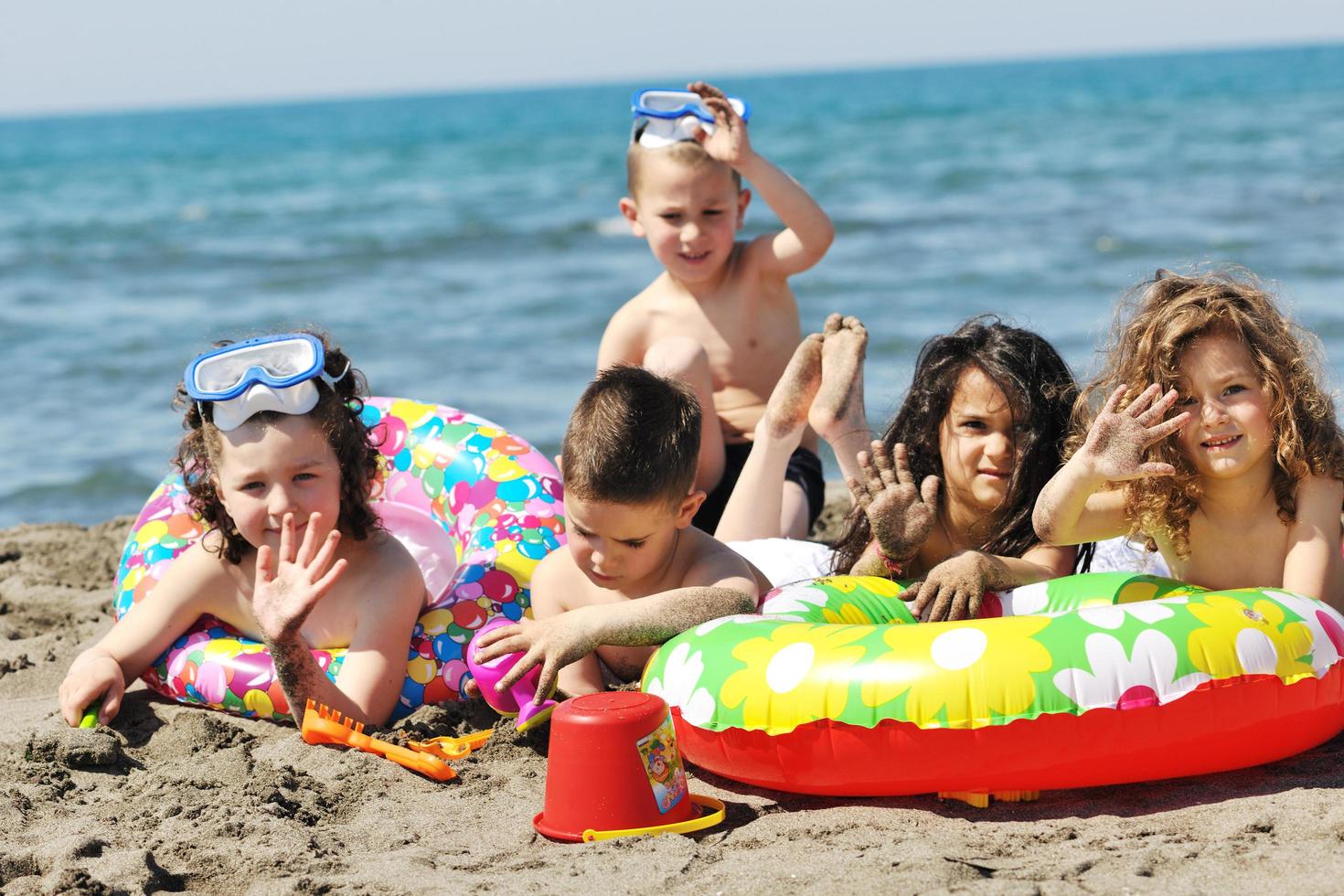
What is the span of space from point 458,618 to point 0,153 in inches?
2053

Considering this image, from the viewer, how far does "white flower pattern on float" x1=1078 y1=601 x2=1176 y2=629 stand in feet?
10.4

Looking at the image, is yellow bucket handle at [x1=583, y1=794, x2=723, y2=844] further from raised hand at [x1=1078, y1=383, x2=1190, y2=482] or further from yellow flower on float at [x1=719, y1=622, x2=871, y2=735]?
raised hand at [x1=1078, y1=383, x2=1190, y2=482]

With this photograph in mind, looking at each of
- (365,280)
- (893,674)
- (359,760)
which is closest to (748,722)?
(893,674)

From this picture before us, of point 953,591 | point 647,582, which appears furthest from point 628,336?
point 953,591

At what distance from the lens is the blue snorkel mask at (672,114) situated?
5.23 meters

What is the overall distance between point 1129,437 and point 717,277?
7.93ft

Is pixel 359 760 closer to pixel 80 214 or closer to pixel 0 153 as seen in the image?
pixel 80 214

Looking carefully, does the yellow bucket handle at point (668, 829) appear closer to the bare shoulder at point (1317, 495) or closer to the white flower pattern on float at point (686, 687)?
the white flower pattern on float at point (686, 687)

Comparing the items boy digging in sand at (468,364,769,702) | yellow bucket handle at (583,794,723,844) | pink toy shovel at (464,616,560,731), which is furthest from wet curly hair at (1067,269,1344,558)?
pink toy shovel at (464,616,560,731)

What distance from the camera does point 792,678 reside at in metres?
3.19

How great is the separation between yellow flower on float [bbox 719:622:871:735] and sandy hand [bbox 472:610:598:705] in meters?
0.43

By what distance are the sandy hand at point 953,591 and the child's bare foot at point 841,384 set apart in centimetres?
77

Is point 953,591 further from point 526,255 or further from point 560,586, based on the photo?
point 526,255

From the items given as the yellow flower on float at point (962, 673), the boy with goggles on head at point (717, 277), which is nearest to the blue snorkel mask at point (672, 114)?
the boy with goggles on head at point (717, 277)
